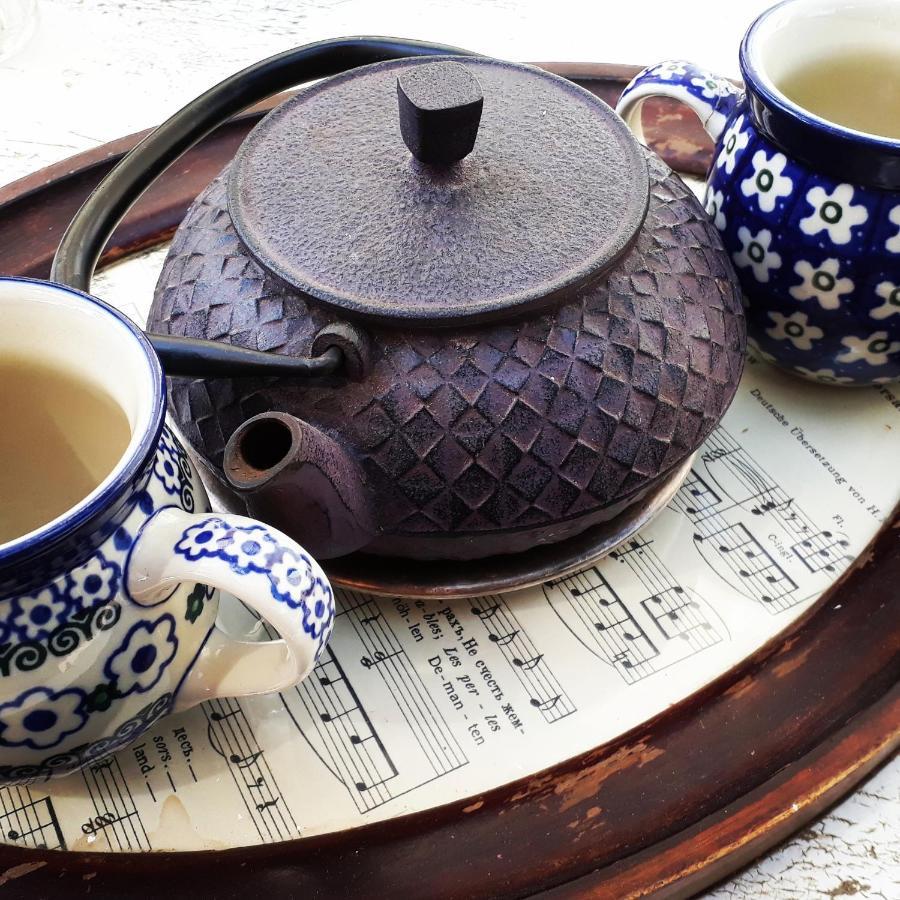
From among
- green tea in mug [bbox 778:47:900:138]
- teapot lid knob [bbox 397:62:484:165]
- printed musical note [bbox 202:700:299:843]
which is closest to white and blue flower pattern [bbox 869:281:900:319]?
green tea in mug [bbox 778:47:900:138]

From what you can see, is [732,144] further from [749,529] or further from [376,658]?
[376,658]

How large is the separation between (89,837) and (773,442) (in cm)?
62

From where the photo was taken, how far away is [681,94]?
2.78 ft

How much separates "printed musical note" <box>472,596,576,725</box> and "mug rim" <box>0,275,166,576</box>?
0.33m

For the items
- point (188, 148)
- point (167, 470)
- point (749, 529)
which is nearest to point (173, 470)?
point (167, 470)

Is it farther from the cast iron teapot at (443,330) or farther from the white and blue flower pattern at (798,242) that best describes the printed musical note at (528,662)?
the white and blue flower pattern at (798,242)

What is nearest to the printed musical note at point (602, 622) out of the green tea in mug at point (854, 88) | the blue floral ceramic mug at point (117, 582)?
the blue floral ceramic mug at point (117, 582)

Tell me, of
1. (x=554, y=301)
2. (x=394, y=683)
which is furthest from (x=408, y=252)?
(x=394, y=683)

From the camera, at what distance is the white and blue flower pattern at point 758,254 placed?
2.59 feet

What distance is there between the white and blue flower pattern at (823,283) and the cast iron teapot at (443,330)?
11 cm

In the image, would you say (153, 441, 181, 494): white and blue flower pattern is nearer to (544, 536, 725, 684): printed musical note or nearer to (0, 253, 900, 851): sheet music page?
(0, 253, 900, 851): sheet music page

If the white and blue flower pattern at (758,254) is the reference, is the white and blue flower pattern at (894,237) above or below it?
above

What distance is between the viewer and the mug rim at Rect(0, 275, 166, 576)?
46cm

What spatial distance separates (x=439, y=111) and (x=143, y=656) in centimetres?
37
